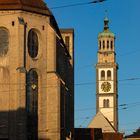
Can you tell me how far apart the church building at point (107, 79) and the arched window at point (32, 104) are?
287ft

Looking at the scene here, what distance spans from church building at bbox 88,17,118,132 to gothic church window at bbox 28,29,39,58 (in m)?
86.5

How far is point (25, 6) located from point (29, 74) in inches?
257

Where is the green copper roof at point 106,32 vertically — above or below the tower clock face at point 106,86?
above

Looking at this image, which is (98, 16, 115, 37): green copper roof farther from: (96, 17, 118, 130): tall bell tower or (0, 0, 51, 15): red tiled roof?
(0, 0, 51, 15): red tiled roof

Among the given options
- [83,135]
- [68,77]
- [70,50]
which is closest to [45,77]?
[68,77]

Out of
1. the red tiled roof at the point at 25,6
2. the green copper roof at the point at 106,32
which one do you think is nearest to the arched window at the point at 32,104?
the red tiled roof at the point at 25,6

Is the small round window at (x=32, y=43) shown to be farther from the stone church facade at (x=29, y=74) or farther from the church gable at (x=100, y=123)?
the church gable at (x=100, y=123)

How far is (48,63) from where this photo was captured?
219ft

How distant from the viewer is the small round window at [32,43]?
2596 inches

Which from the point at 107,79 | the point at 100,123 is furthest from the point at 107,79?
the point at 100,123

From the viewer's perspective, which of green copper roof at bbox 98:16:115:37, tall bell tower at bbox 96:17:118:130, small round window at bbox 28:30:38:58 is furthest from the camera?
green copper roof at bbox 98:16:115:37

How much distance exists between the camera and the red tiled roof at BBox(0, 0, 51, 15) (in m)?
65.1

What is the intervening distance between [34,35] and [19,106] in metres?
8.11

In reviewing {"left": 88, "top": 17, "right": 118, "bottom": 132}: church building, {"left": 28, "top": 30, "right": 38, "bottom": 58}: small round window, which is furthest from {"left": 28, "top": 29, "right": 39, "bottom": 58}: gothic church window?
{"left": 88, "top": 17, "right": 118, "bottom": 132}: church building
